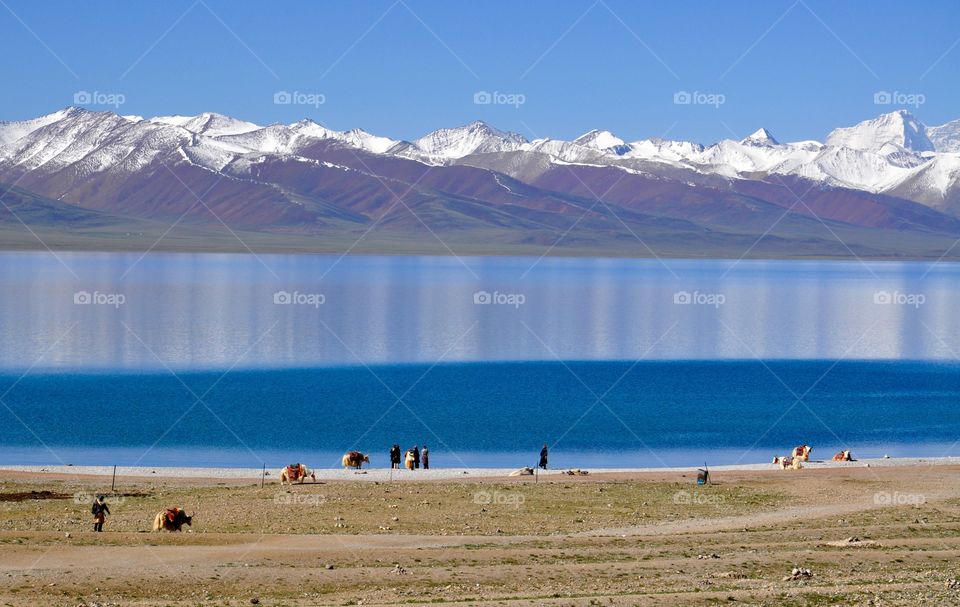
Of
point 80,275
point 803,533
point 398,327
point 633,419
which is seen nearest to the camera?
point 803,533

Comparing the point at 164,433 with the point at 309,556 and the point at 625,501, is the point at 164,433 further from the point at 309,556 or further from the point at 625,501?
the point at 309,556

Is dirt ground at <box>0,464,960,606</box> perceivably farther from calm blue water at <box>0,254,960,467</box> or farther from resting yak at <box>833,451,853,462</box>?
calm blue water at <box>0,254,960,467</box>

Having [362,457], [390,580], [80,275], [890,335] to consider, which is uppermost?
[80,275]

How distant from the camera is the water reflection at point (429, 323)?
3100 inches

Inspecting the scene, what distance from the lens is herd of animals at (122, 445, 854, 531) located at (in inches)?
1061

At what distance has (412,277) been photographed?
186 m

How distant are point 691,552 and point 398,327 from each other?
238ft

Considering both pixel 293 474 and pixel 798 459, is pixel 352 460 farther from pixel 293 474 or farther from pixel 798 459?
pixel 798 459

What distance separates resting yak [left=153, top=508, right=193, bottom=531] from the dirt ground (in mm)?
401

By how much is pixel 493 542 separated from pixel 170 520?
6.58 metres

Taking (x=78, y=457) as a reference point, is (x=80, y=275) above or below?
above

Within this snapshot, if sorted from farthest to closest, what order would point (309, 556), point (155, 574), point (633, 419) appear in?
point (633, 419) < point (309, 556) < point (155, 574)

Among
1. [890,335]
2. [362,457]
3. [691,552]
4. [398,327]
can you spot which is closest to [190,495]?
[362,457]

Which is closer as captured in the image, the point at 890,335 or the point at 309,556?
the point at 309,556
